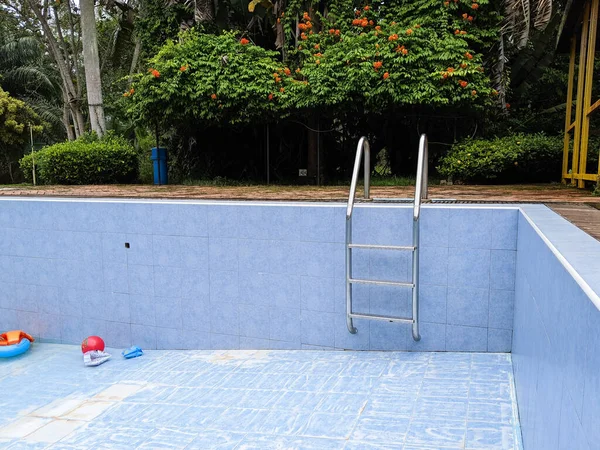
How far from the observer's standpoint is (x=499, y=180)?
886cm

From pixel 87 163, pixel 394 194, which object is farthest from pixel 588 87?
pixel 87 163

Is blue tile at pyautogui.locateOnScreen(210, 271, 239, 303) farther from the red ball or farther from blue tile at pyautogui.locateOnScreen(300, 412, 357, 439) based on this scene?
blue tile at pyautogui.locateOnScreen(300, 412, 357, 439)

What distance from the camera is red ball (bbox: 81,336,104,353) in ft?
18.7

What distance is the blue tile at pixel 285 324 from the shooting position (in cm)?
514

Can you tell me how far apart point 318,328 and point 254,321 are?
2.27 feet

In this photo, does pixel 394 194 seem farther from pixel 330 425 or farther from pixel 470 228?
pixel 330 425

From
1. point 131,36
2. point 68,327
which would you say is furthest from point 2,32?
point 68,327

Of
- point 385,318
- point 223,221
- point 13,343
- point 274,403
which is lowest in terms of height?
point 13,343

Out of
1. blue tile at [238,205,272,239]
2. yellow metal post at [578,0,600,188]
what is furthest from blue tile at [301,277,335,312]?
yellow metal post at [578,0,600,188]

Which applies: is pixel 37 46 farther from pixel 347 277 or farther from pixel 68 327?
pixel 347 277

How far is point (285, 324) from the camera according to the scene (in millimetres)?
5188

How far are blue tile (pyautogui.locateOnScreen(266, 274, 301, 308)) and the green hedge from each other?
6.66 metres

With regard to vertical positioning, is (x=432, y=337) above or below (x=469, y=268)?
below

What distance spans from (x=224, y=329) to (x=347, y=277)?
5.58ft
